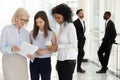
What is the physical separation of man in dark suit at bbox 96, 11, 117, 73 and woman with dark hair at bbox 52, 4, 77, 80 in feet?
13.0

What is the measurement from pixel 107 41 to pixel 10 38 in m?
4.62

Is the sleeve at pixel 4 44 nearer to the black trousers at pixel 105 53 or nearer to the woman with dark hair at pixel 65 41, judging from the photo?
the woman with dark hair at pixel 65 41

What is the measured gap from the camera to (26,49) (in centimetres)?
327

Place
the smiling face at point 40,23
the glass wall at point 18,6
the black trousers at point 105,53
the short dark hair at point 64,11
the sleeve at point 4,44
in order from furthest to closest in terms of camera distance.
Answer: the glass wall at point 18,6
the black trousers at point 105,53
the short dark hair at point 64,11
the smiling face at point 40,23
the sleeve at point 4,44

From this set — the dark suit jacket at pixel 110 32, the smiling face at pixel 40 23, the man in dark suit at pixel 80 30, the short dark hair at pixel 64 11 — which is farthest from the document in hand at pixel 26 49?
the dark suit jacket at pixel 110 32

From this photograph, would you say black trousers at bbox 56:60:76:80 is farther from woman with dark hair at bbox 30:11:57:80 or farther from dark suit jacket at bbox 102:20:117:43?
dark suit jacket at bbox 102:20:117:43

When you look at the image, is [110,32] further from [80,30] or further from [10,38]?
[10,38]

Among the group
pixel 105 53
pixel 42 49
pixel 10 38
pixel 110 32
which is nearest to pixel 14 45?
pixel 10 38

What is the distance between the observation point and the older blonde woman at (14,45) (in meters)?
3.22

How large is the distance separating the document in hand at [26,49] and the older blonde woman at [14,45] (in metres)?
0.06

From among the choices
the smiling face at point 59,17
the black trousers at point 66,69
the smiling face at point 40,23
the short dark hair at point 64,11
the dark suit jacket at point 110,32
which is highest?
the short dark hair at point 64,11

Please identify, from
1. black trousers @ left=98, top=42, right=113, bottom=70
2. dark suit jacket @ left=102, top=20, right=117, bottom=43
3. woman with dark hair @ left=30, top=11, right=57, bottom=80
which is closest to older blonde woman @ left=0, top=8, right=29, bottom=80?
woman with dark hair @ left=30, top=11, right=57, bottom=80

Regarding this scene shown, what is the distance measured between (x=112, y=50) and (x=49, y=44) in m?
4.60

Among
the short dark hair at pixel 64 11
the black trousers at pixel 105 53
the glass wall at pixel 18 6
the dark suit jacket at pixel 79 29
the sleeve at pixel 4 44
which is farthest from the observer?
the glass wall at pixel 18 6
